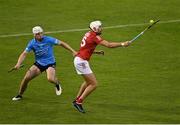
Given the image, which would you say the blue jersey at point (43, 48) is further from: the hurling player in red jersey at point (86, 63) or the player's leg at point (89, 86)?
the player's leg at point (89, 86)

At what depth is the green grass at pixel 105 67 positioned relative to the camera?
22.2 m

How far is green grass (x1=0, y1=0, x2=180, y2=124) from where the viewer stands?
2225 centimetres

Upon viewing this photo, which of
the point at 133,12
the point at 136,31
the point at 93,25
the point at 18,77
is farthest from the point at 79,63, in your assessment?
the point at 133,12

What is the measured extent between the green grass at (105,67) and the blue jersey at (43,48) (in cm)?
139

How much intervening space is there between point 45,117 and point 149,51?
9.60 m

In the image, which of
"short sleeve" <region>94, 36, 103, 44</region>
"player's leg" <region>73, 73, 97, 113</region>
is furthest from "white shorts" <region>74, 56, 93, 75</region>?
"short sleeve" <region>94, 36, 103, 44</region>

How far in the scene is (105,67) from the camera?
1115 inches

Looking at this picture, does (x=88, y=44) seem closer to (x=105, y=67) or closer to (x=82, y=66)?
(x=82, y=66)

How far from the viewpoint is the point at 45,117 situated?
21.7 m

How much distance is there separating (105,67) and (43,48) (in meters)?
5.33

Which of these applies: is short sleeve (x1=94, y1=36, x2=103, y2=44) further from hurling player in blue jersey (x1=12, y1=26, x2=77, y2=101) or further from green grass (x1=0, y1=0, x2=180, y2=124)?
green grass (x1=0, y1=0, x2=180, y2=124)

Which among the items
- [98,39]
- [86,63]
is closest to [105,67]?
Answer: [86,63]

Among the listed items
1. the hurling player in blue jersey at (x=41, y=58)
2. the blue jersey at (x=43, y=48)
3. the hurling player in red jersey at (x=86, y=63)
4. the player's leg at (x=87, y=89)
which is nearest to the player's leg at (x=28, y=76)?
the hurling player in blue jersey at (x=41, y=58)

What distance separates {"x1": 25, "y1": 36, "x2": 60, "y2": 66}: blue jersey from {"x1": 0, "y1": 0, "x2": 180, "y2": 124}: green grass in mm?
1390
